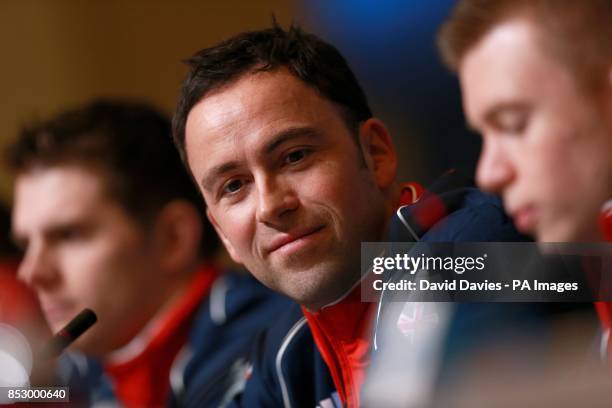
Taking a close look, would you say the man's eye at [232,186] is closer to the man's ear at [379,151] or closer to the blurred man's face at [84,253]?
the man's ear at [379,151]

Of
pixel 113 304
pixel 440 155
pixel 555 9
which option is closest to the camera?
pixel 555 9

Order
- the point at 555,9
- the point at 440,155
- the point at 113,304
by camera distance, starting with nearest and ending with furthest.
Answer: the point at 555,9 < the point at 440,155 < the point at 113,304

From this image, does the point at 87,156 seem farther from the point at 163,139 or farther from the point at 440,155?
the point at 440,155

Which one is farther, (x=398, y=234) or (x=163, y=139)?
(x=163, y=139)

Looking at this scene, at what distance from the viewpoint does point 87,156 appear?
102 cm

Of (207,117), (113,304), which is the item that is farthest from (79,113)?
(207,117)

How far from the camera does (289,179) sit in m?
0.72

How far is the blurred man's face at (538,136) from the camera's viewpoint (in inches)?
26.2

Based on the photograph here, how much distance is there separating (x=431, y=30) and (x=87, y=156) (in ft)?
1.52

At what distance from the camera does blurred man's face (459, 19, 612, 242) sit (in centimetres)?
66

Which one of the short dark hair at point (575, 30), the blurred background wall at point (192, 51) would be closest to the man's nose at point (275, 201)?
the blurred background wall at point (192, 51)

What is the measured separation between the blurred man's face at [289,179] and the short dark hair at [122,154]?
0.29 metres

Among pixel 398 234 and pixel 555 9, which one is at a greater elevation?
pixel 555 9

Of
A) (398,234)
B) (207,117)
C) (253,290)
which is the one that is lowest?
(253,290)
